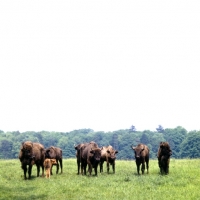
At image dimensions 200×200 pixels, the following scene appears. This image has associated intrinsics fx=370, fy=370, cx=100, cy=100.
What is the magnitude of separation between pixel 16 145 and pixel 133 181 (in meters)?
119

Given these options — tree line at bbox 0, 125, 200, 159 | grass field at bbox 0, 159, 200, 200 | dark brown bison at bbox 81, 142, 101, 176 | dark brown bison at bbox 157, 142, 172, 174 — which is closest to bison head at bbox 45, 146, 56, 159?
dark brown bison at bbox 81, 142, 101, 176

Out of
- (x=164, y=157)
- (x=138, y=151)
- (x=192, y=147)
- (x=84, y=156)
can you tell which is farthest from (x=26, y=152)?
(x=192, y=147)

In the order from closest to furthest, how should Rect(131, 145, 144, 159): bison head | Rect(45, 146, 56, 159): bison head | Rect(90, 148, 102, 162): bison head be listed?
Rect(90, 148, 102, 162): bison head, Rect(131, 145, 144, 159): bison head, Rect(45, 146, 56, 159): bison head

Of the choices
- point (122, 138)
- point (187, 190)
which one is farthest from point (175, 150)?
point (187, 190)

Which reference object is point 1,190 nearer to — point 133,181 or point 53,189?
point 53,189

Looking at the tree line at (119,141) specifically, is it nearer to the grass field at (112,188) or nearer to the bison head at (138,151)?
the bison head at (138,151)

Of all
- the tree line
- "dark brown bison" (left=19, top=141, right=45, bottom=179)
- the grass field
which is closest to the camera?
the grass field

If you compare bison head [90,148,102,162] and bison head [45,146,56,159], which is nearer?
bison head [90,148,102,162]

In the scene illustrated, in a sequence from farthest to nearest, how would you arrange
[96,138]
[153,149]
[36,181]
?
[96,138] < [153,149] < [36,181]

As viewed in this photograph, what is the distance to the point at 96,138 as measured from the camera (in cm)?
16912

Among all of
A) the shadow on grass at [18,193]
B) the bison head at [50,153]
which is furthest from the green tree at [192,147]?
the shadow on grass at [18,193]

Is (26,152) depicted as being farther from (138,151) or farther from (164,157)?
(164,157)

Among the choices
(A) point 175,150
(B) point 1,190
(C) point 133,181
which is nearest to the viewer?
(B) point 1,190

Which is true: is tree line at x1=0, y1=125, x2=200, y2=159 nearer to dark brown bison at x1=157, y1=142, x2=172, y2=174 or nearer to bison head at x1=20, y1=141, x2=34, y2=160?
dark brown bison at x1=157, y1=142, x2=172, y2=174
